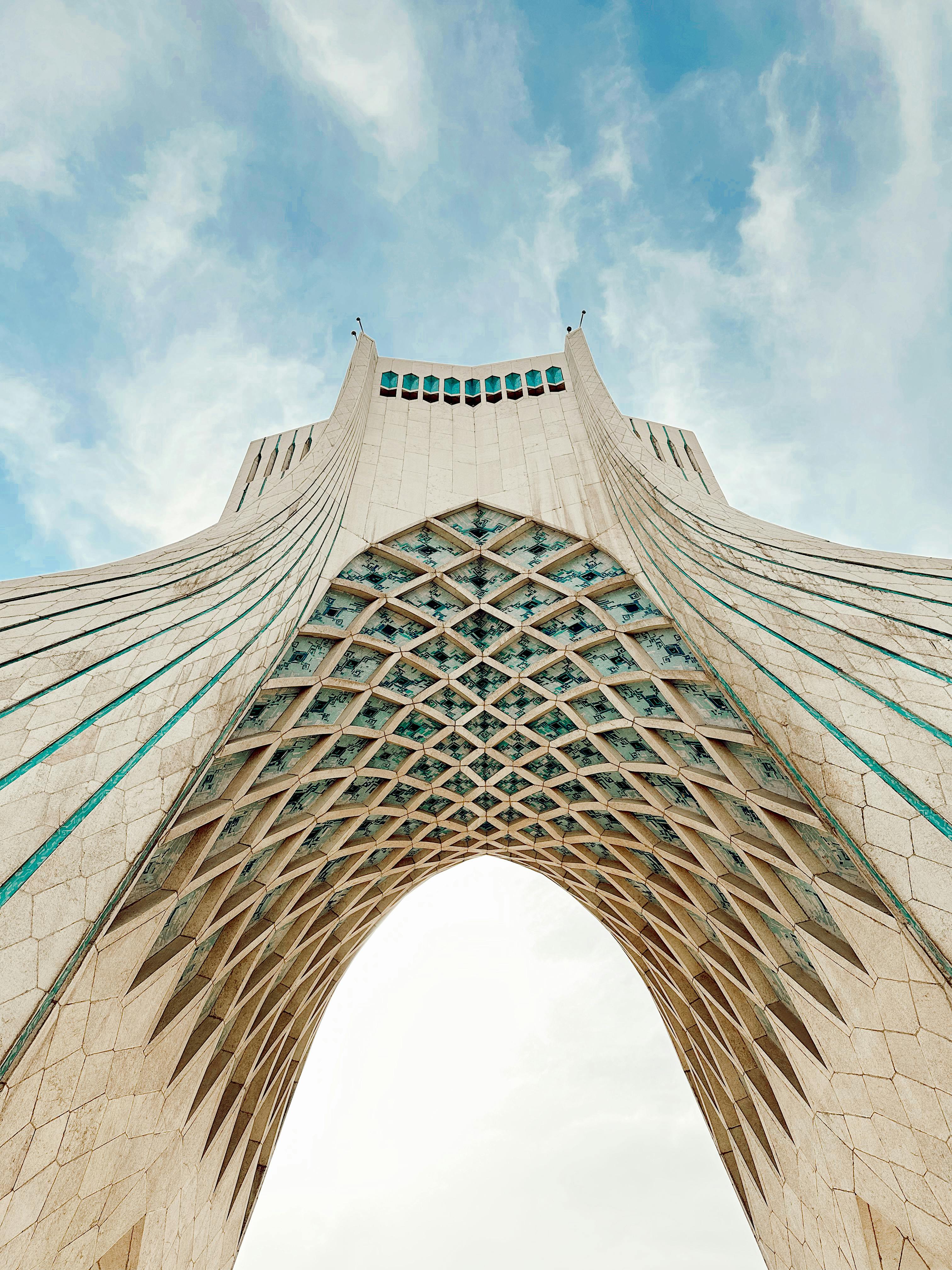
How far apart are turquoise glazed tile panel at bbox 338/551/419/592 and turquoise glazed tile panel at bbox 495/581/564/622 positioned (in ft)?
4.29

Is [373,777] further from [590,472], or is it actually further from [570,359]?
[570,359]

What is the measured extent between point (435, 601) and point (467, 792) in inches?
130

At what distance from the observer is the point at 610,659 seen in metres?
8.14

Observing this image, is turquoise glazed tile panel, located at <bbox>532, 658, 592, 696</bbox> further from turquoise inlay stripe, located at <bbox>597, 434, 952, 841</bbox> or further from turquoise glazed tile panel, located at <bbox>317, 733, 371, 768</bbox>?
turquoise glazed tile panel, located at <bbox>317, 733, 371, 768</bbox>

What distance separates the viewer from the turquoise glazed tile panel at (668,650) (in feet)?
24.0

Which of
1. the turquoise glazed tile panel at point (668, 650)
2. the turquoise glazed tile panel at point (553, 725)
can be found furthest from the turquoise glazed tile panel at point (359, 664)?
the turquoise glazed tile panel at point (668, 650)

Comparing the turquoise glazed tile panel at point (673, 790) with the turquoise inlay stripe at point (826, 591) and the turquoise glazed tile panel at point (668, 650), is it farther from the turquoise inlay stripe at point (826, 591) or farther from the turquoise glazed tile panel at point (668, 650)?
the turquoise inlay stripe at point (826, 591)

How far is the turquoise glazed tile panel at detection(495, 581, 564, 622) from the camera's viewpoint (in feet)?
28.2

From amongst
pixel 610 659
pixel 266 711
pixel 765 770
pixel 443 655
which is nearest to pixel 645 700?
pixel 610 659

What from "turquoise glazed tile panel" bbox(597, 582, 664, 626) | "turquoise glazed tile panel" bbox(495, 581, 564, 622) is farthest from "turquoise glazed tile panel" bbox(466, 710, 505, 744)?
"turquoise glazed tile panel" bbox(597, 582, 664, 626)

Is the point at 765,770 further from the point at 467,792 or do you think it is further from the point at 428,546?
the point at 428,546

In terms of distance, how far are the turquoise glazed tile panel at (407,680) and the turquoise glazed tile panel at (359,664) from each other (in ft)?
0.65

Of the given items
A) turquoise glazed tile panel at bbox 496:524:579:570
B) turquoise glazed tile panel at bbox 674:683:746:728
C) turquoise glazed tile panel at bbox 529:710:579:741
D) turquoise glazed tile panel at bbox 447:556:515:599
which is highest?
turquoise glazed tile panel at bbox 496:524:579:570

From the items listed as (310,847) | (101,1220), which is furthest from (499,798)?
(101,1220)
